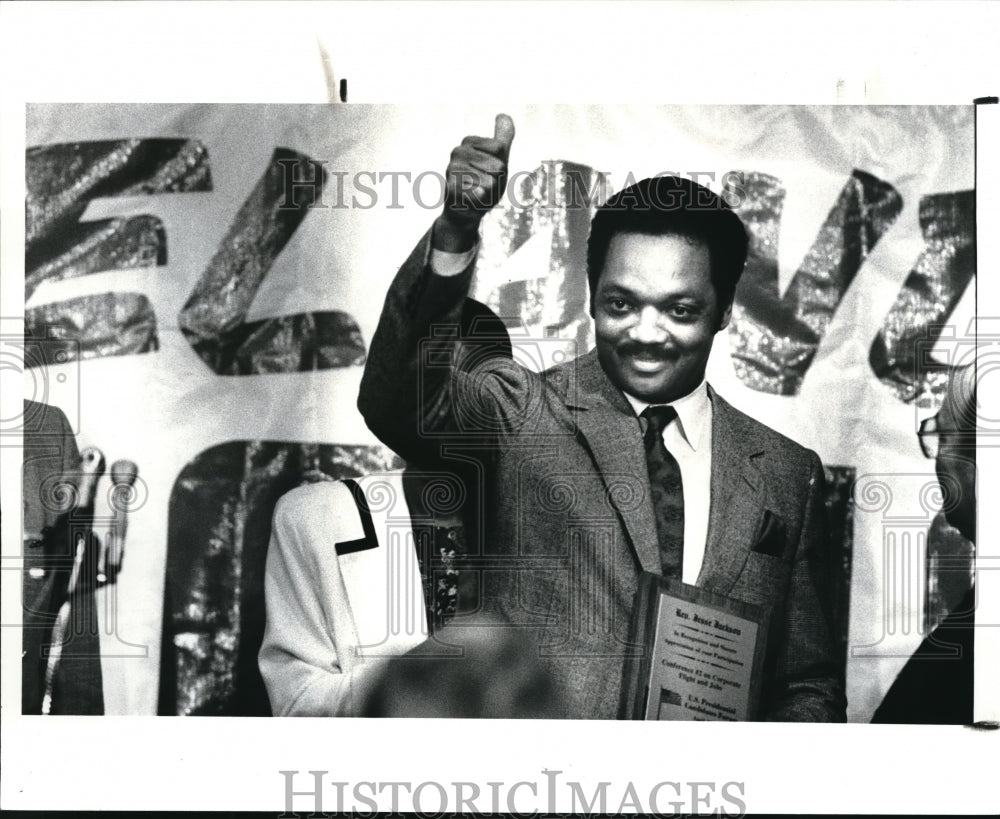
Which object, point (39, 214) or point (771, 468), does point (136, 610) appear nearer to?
point (39, 214)

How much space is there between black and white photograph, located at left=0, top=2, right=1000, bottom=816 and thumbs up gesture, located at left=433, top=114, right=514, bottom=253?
0.01 m

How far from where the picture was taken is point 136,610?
364 centimetres

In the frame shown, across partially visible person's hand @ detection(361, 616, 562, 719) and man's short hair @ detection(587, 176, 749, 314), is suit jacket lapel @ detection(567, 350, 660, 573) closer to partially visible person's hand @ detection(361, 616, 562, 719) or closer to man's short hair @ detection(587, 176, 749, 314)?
man's short hair @ detection(587, 176, 749, 314)

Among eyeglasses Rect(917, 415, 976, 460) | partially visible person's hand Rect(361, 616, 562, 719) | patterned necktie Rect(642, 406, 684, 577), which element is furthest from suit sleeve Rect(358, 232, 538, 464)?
eyeglasses Rect(917, 415, 976, 460)

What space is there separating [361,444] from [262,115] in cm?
106

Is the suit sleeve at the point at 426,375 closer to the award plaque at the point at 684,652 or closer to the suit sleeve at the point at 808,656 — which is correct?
the award plaque at the point at 684,652

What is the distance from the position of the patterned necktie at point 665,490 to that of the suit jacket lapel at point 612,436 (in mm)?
27

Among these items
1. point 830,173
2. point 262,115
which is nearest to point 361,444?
point 262,115

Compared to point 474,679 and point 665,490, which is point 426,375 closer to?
point 665,490

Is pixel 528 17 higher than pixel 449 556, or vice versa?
pixel 528 17

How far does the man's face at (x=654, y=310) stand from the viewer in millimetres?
3639

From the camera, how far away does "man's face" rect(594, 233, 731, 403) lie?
3.64m

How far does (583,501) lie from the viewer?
3615 mm

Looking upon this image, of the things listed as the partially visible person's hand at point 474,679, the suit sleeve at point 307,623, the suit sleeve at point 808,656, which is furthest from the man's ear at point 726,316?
the suit sleeve at point 307,623
